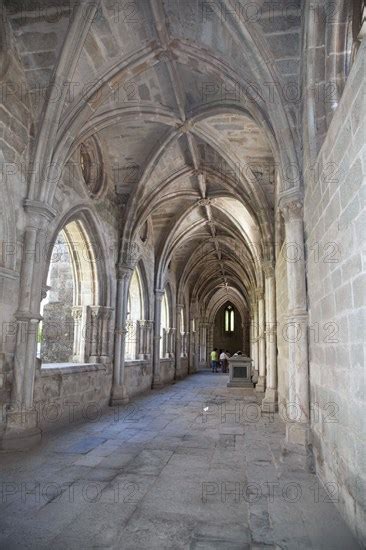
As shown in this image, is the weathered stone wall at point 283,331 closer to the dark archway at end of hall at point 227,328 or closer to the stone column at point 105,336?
the stone column at point 105,336

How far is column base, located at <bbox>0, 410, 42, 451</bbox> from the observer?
5125 millimetres

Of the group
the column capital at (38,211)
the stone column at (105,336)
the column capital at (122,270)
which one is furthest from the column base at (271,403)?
the column capital at (38,211)

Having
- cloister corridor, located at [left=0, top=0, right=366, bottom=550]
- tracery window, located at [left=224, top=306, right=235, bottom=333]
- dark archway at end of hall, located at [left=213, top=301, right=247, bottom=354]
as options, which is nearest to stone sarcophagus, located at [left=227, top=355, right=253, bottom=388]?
cloister corridor, located at [left=0, top=0, right=366, bottom=550]

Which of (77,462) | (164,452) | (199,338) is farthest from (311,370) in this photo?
(199,338)

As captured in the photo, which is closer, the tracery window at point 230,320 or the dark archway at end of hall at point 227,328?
the dark archway at end of hall at point 227,328

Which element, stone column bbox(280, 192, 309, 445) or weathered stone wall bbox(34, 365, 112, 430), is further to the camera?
weathered stone wall bbox(34, 365, 112, 430)

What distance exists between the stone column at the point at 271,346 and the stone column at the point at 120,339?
129 inches

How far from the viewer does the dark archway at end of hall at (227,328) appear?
38438 mm

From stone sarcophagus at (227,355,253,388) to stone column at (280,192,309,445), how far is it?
33.2 ft

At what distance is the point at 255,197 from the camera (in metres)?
9.70

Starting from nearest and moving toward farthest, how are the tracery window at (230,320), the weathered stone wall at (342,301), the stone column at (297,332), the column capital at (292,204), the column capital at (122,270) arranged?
the weathered stone wall at (342,301), the stone column at (297,332), the column capital at (292,204), the column capital at (122,270), the tracery window at (230,320)

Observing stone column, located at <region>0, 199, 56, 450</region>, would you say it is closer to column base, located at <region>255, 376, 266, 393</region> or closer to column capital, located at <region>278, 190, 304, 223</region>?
column capital, located at <region>278, 190, 304, 223</region>

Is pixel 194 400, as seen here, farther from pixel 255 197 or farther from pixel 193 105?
pixel 193 105

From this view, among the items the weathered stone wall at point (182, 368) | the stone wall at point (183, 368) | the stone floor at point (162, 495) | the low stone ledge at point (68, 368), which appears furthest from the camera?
the weathered stone wall at point (182, 368)
